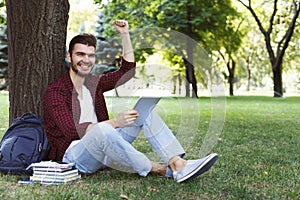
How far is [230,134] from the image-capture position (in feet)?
21.9

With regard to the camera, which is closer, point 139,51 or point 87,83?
point 87,83

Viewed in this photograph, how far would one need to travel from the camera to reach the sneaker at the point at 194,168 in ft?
10.6

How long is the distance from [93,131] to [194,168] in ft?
2.55

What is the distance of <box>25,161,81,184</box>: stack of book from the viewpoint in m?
3.24

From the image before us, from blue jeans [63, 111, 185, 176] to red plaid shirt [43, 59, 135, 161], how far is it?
104mm

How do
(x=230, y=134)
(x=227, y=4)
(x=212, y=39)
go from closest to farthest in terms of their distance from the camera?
1. (x=230, y=134)
2. (x=227, y=4)
3. (x=212, y=39)

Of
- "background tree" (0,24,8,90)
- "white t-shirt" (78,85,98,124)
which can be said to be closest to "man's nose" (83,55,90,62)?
"white t-shirt" (78,85,98,124)

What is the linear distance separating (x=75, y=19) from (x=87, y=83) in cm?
3274

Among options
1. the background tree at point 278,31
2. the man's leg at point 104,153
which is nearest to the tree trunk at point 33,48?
the man's leg at point 104,153

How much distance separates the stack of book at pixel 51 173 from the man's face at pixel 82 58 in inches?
29.3

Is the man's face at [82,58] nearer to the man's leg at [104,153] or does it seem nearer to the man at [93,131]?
the man at [93,131]

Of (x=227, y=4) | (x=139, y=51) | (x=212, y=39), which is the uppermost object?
(x=227, y=4)

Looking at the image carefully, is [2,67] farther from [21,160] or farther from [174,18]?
[21,160]

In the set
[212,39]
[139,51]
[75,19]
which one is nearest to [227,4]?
[212,39]
